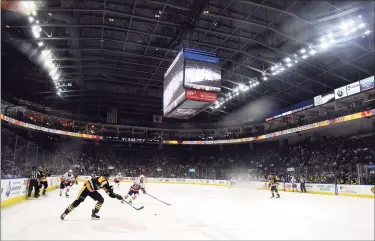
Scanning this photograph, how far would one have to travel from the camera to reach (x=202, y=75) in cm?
1515

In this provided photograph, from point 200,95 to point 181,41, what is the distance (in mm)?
6890

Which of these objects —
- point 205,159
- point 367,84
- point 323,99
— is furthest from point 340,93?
point 205,159

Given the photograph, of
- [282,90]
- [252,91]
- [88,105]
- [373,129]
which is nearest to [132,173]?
[88,105]

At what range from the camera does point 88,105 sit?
125 feet

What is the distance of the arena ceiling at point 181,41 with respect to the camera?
16297 mm

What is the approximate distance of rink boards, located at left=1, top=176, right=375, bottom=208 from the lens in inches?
389

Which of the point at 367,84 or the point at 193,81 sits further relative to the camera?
the point at 367,84

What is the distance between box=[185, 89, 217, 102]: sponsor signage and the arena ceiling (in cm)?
502

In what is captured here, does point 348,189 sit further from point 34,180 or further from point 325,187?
point 34,180

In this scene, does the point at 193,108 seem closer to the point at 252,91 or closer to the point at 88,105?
the point at 252,91

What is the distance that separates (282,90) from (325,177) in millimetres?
11460

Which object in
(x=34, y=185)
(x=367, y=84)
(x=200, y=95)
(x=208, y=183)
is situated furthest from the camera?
(x=208, y=183)

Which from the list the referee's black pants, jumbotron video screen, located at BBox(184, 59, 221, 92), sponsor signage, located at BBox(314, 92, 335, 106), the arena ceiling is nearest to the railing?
the referee's black pants

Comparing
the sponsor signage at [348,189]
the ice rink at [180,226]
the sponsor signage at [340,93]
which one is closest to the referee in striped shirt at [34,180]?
the ice rink at [180,226]
